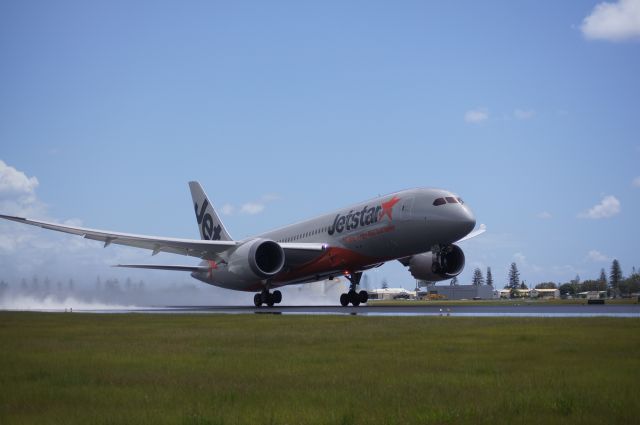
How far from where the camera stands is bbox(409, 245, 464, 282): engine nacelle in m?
38.4

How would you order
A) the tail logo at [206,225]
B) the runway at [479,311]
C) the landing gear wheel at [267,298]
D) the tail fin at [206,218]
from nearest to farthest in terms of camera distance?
1. the runway at [479,311]
2. the landing gear wheel at [267,298]
3. the tail fin at [206,218]
4. the tail logo at [206,225]

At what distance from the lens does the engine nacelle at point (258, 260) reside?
4103 cm

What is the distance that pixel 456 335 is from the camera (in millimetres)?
16672

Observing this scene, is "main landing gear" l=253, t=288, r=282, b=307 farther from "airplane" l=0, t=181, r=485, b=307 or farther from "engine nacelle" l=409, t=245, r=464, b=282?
"engine nacelle" l=409, t=245, r=464, b=282

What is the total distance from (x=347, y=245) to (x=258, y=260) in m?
5.26

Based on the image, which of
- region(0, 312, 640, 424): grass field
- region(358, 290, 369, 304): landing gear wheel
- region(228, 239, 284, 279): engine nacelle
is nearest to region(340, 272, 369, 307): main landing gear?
region(358, 290, 369, 304): landing gear wheel

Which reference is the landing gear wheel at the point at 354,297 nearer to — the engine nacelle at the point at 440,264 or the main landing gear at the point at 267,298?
the engine nacelle at the point at 440,264

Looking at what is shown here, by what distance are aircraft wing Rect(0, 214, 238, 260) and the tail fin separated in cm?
693

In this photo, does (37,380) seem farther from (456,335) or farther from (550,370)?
(456,335)

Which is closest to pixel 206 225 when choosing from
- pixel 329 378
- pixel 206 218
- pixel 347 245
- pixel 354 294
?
pixel 206 218

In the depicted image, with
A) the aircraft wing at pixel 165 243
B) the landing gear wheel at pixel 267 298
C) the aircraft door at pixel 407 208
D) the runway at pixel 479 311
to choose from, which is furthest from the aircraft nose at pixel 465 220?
the landing gear wheel at pixel 267 298

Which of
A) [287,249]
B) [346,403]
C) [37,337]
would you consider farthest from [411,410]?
[287,249]

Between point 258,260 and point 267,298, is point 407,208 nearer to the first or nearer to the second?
point 258,260

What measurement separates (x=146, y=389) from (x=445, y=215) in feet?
93.4
